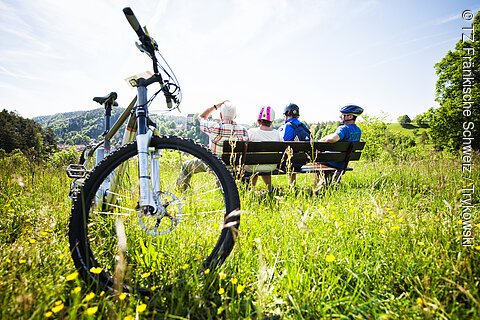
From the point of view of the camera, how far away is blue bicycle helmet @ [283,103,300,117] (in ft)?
17.9

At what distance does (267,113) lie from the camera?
4816 millimetres

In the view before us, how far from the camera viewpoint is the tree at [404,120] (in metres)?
90.3

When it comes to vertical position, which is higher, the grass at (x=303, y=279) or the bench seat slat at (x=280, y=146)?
the bench seat slat at (x=280, y=146)

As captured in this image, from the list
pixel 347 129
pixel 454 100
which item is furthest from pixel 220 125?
pixel 454 100

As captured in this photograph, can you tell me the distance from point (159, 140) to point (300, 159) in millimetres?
2940

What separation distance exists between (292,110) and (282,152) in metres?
1.70

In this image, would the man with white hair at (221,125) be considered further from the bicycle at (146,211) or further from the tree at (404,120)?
the tree at (404,120)

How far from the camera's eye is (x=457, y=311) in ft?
3.83

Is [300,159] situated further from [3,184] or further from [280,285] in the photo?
[3,184]

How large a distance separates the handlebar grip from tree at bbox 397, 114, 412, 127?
346 feet

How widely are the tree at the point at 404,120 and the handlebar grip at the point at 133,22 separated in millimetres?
105596

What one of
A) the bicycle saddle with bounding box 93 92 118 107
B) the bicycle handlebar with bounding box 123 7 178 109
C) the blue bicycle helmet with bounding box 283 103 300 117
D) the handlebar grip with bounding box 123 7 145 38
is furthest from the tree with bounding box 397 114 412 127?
the handlebar grip with bounding box 123 7 145 38

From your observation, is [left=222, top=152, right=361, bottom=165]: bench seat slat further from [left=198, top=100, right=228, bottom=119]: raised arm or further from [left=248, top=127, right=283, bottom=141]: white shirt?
[left=198, top=100, right=228, bottom=119]: raised arm

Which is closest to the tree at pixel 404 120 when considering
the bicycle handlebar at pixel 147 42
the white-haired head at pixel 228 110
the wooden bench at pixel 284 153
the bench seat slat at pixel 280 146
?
the wooden bench at pixel 284 153
